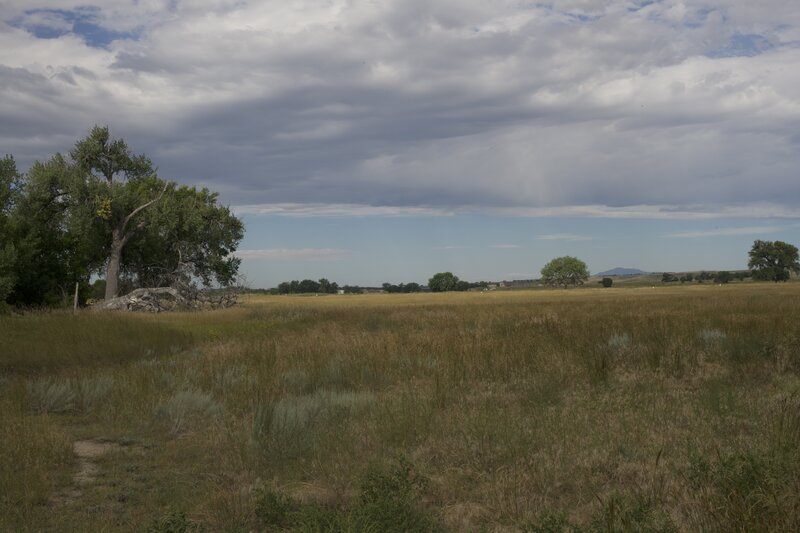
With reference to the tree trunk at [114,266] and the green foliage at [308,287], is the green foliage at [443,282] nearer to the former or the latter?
the green foliage at [308,287]

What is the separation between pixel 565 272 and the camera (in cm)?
14925

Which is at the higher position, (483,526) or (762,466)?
(762,466)

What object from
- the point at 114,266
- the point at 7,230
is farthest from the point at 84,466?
the point at 114,266

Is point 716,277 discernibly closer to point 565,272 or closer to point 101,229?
point 565,272

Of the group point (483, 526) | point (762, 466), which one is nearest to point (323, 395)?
point (483, 526)

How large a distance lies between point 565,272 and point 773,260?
42794 mm

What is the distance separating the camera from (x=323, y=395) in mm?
9156

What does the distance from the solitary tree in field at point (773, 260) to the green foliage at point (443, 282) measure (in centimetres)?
5935

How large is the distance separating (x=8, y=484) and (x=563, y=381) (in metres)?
7.11

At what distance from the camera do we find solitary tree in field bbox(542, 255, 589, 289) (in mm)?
149137

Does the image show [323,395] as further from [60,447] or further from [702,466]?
[702,466]

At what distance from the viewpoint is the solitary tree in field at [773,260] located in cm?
11850

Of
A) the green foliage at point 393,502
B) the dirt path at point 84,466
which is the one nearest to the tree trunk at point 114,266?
the dirt path at point 84,466

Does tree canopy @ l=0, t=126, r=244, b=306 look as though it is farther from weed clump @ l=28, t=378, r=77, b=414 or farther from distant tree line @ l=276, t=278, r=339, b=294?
distant tree line @ l=276, t=278, r=339, b=294
